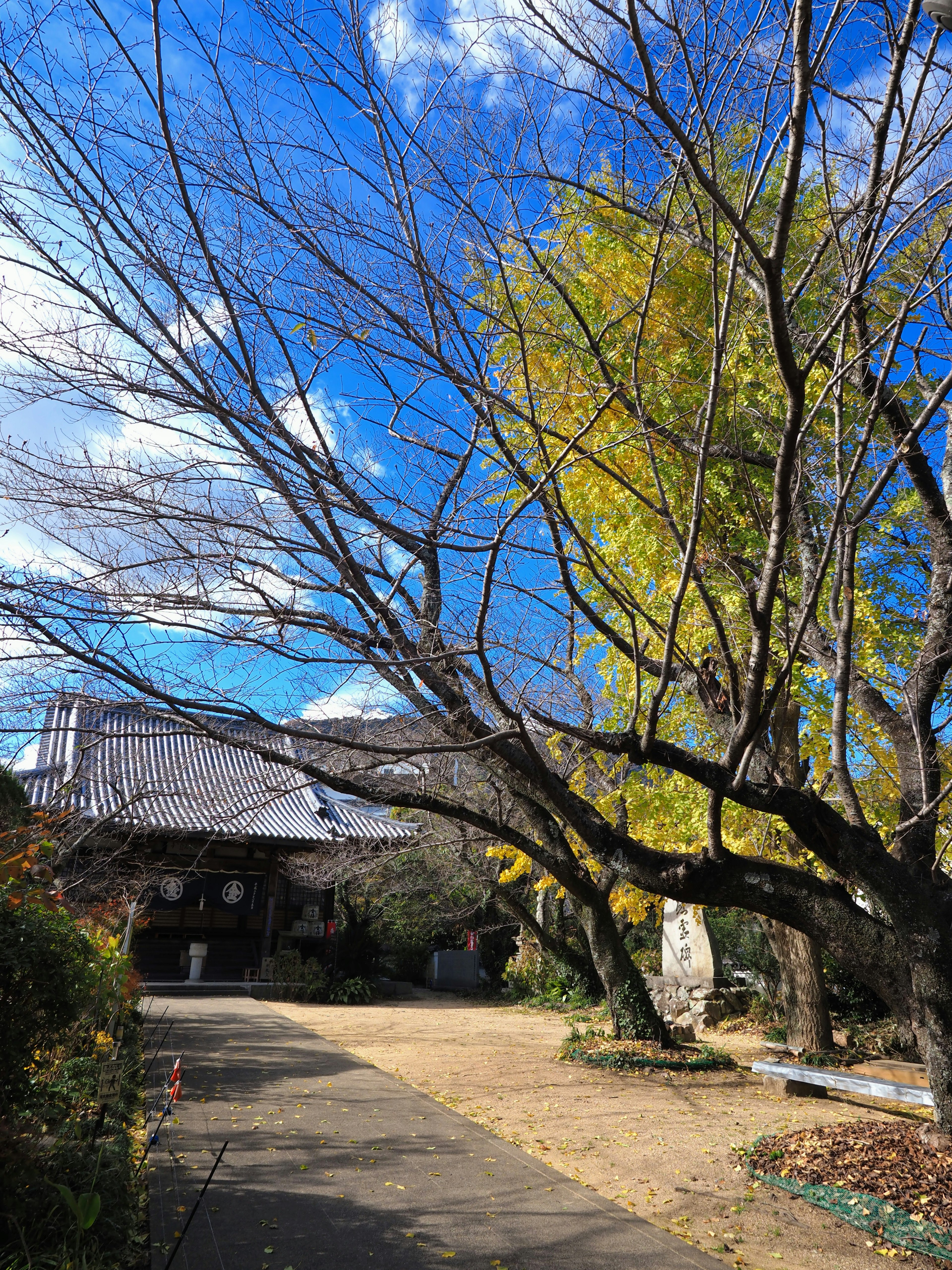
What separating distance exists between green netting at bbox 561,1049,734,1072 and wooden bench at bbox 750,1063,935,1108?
1.55 feet

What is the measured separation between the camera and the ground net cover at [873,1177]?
435 cm

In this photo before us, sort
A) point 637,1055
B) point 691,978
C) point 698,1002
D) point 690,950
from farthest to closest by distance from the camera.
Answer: point 690,950
point 691,978
point 698,1002
point 637,1055

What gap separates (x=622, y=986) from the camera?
10.9 m

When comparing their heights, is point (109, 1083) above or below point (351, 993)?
above

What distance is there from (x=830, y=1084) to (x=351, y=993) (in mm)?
12271

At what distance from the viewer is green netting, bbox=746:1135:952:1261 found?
418 centimetres

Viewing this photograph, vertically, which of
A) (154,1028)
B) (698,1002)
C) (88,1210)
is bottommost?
(154,1028)

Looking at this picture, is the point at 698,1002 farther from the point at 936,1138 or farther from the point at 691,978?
the point at 936,1138

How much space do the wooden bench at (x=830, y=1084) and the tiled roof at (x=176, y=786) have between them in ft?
16.9

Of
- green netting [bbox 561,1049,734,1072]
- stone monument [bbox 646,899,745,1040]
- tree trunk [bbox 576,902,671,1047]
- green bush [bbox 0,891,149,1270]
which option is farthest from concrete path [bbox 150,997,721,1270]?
stone monument [bbox 646,899,745,1040]

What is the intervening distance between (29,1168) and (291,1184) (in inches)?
77.7

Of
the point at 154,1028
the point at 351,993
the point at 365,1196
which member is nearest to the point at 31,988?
the point at 365,1196

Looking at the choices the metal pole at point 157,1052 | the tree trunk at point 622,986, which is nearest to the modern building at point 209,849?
the metal pole at point 157,1052

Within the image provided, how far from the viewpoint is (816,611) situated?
7129mm
